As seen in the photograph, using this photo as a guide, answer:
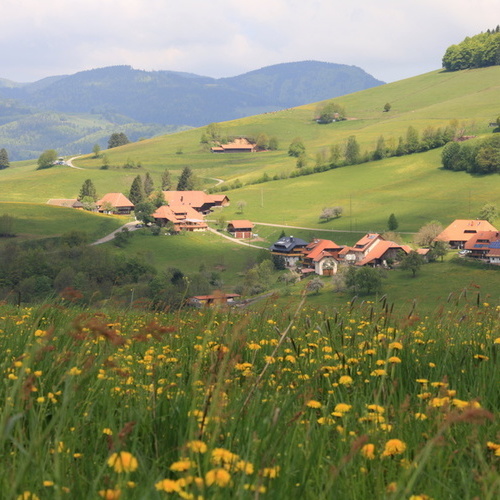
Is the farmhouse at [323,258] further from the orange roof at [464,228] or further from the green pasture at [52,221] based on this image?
the green pasture at [52,221]

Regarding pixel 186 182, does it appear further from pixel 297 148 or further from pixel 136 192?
pixel 297 148

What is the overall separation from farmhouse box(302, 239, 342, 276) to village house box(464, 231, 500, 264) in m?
20.6

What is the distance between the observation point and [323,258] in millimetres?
Answer: 100812

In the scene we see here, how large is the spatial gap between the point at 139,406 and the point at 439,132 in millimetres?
171580

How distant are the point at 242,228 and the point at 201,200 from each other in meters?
34.5

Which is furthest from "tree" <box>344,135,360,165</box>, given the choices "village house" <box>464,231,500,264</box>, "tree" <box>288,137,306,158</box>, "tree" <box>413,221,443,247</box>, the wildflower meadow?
the wildflower meadow

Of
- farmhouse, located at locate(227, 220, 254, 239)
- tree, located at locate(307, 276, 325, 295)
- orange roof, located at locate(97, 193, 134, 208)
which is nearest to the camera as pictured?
tree, located at locate(307, 276, 325, 295)

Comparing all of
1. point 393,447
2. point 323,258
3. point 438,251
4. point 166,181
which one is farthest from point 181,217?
point 393,447

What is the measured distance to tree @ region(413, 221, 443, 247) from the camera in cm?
10331

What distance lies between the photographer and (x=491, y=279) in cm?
8125

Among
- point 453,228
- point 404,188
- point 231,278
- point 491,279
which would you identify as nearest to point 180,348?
point 491,279

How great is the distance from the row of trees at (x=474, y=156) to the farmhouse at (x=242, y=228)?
53.3 m

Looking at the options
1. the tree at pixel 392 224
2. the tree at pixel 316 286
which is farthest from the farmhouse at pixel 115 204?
the tree at pixel 316 286

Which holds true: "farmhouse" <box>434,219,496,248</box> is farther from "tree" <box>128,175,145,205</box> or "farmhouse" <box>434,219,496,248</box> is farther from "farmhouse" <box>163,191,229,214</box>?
"tree" <box>128,175,145,205</box>
